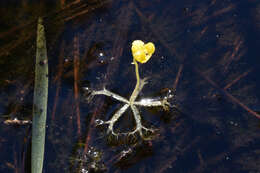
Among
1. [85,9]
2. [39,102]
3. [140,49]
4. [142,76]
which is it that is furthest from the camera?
[85,9]

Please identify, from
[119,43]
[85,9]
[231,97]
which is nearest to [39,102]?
[119,43]

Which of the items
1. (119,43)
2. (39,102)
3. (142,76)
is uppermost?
(119,43)

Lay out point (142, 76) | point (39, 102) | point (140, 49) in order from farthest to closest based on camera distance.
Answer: point (142, 76), point (39, 102), point (140, 49)

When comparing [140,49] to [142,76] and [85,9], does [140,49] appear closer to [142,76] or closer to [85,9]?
[142,76]

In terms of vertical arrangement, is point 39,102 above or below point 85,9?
below

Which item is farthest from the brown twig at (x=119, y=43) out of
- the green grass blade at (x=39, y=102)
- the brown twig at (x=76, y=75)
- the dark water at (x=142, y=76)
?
the green grass blade at (x=39, y=102)

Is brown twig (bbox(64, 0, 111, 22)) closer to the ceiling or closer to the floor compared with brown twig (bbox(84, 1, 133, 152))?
closer to the ceiling

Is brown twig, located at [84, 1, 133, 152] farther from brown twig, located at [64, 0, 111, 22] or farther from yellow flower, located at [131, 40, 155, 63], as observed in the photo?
yellow flower, located at [131, 40, 155, 63]

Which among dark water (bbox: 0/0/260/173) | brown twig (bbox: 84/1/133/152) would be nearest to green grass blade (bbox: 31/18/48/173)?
dark water (bbox: 0/0/260/173)
